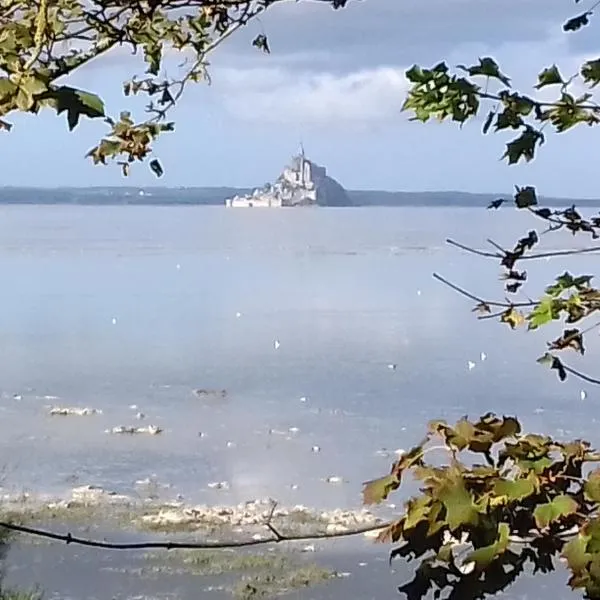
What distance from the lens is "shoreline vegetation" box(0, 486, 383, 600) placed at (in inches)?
295

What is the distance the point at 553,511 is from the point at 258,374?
455 inches

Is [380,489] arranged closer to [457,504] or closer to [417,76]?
[457,504]

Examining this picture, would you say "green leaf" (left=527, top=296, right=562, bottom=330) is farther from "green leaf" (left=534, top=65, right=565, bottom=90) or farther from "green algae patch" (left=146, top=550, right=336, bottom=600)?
"green algae patch" (left=146, top=550, right=336, bottom=600)

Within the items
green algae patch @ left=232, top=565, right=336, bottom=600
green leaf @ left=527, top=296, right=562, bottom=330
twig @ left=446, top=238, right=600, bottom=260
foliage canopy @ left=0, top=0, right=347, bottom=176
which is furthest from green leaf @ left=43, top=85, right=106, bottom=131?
green algae patch @ left=232, top=565, right=336, bottom=600

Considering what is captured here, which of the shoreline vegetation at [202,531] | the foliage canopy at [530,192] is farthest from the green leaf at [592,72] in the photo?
the shoreline vegetation at [202,531]

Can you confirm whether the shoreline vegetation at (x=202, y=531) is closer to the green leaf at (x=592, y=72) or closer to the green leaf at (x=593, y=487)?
the green leaf at (x=592, y=72)

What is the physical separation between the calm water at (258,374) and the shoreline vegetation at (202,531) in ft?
0.94

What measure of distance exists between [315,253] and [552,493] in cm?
3547

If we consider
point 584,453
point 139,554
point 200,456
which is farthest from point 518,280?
point 200,456

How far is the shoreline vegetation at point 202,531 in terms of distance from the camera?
749cm

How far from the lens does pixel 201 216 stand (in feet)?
246

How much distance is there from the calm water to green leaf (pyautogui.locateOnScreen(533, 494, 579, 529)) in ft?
2.87

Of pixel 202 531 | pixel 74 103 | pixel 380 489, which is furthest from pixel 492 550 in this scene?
pixel 202 531

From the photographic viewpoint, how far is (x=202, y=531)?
802cm
